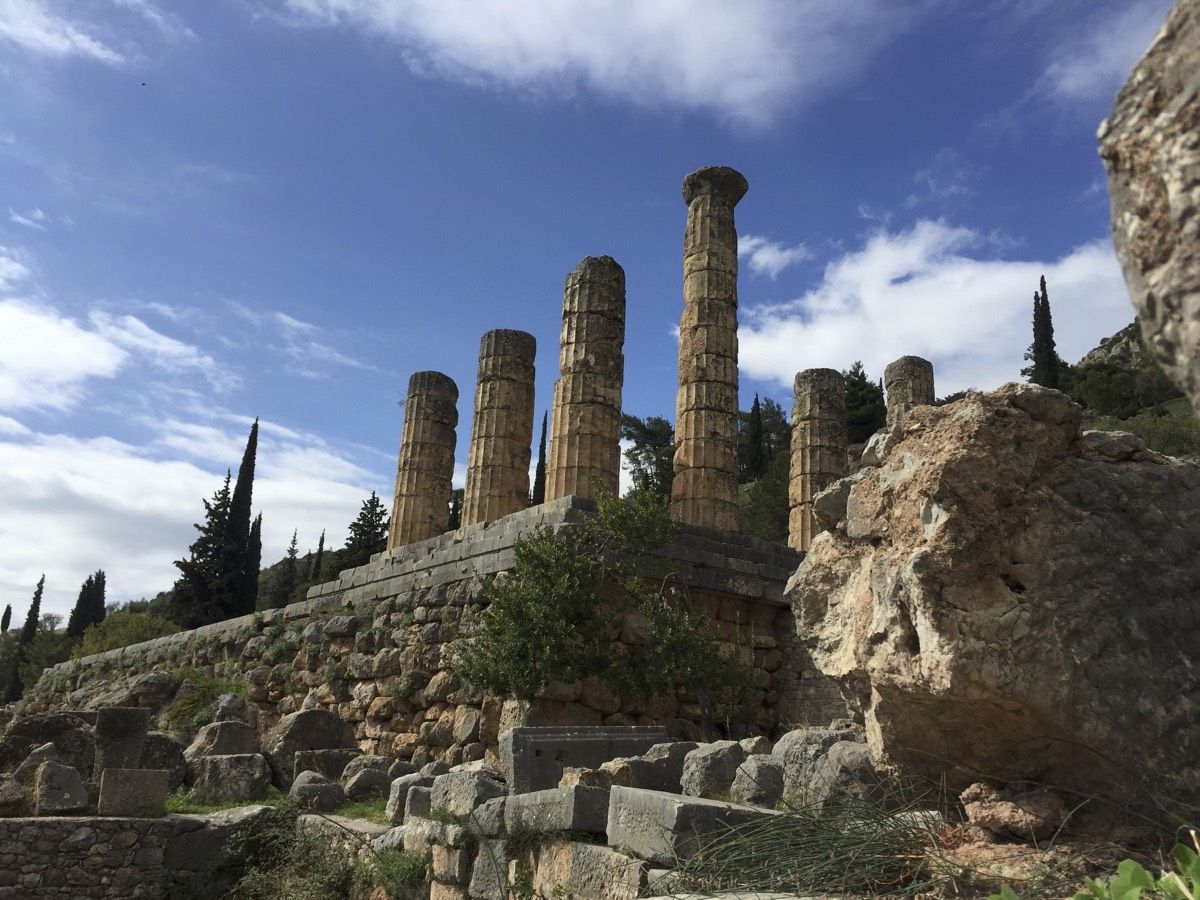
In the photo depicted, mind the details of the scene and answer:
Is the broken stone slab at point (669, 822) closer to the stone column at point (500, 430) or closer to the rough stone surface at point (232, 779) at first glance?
the rough stone surface at point (232, 779)

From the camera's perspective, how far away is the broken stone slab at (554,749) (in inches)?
249

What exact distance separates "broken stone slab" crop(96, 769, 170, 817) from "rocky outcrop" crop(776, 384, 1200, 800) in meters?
7.75

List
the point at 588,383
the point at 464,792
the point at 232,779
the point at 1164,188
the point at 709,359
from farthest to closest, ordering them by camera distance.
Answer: the point at 709,359, the point at 588,383, the point at 232,779, the point at 464,792, the point at 1164,188

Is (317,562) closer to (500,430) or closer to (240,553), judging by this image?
(240,553)

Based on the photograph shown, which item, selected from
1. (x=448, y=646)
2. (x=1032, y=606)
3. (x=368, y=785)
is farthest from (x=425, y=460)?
(x=1032, y=606)

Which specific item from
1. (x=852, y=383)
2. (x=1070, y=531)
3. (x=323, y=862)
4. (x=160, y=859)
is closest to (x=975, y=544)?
(x=1070, y=531)

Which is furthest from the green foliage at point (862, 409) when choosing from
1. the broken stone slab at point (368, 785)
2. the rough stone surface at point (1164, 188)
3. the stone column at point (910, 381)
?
the rough stone surface at point (1164, 188)

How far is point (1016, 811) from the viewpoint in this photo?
3.32 meters

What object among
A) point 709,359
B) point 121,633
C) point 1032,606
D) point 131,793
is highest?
point 709,359

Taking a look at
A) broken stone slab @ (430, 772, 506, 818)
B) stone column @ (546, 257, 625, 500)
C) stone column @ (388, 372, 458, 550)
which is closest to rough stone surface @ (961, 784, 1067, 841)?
broken stone slab @ (430, 772, 506, 818)

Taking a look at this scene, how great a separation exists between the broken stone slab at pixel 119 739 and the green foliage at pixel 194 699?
4129 millimetres

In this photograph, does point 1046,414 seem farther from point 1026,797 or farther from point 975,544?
point 1026,797

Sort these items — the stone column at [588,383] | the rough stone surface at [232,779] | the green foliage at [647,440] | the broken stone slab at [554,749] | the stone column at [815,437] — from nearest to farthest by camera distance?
the broken stone slab at [554,749], the rough stone surface at [232,779], the stone column at [588,383], the stone column at [815,437], the green foliage at [647,440]

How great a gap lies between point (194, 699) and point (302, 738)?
15.0 feet
